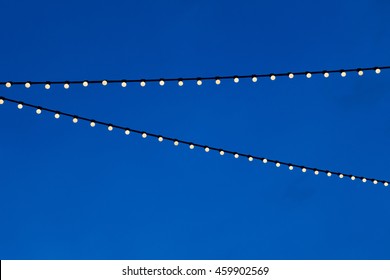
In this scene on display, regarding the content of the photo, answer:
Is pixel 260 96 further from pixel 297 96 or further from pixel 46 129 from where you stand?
pixel 46 129

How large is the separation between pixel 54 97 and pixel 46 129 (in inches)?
209

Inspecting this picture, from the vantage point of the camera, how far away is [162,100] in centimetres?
1716

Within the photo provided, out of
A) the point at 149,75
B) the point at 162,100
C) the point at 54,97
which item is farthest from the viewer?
the point at 162,100

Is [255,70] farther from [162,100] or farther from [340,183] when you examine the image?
[340,183]
